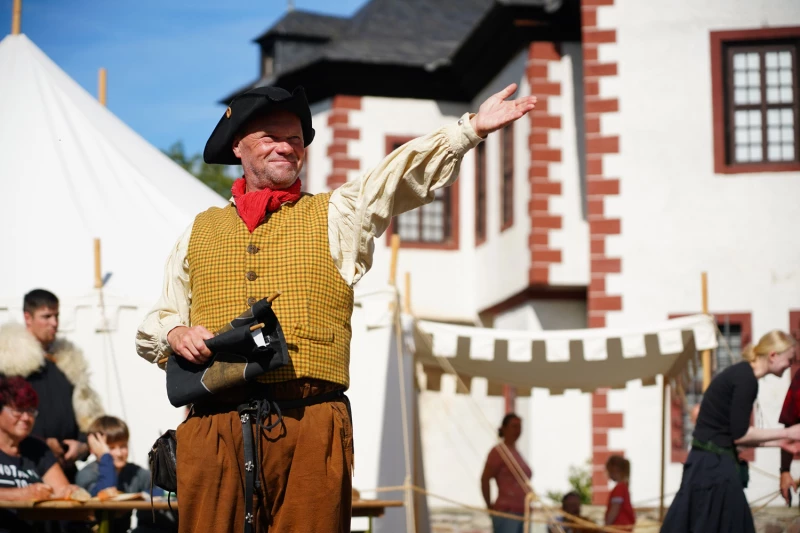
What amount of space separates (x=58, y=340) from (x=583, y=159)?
753cm

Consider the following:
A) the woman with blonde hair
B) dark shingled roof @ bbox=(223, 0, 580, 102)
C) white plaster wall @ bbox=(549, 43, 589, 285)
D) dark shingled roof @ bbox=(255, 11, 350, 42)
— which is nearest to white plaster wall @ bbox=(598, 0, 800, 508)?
white plaster wall @ bbox=(549, 43, 589, 285)

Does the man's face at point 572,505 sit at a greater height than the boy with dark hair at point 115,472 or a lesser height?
lesser

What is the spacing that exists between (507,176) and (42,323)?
28.7ft

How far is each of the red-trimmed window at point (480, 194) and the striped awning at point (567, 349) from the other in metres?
6.50

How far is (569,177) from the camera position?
13.7 m

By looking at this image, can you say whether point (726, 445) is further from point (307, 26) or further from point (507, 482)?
point (307, 26)

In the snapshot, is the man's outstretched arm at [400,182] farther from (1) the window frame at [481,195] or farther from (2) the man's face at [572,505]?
(1) the window frame at [481,195]

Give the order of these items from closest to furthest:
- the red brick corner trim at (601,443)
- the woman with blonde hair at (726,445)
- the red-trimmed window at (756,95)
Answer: the woman with blonde hair at (726,445)
the red brick corner trim at (601,443)
the red-trimmed window at (756,95)

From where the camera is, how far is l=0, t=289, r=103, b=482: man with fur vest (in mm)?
6699

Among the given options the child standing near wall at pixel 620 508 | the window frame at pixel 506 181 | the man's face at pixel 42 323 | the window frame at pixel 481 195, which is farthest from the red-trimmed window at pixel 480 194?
the man's face at pixel 42 323

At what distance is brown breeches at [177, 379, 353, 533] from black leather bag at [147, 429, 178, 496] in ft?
0.27

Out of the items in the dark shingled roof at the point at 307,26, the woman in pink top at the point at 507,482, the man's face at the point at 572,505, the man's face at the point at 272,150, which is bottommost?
the man's face at the point at 572,505

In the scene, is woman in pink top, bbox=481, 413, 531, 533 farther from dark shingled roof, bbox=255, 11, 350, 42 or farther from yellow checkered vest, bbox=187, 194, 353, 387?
dark shingled roof, bbox=255, 11, 350, 42

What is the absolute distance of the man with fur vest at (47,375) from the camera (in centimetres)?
670
